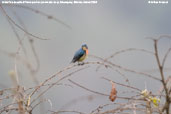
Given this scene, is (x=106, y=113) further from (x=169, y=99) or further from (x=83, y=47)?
(x=83, y=47)

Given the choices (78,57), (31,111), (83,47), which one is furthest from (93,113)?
(83,47)

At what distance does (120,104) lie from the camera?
1.50 meters

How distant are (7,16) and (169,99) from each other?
750mm

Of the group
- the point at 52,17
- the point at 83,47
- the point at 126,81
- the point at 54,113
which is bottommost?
the point at 54,113

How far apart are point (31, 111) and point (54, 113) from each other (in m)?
0.13

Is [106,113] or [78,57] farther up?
[78,57]

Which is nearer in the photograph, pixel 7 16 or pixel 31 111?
pixel 7 16

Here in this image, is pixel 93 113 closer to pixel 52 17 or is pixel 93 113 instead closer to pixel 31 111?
pixel 31 111

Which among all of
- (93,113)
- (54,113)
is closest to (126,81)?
(93,113)

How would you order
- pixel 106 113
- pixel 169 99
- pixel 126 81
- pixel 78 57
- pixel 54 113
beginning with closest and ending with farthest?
pixel 169 99 < pixel 106 113 < pixel 54 113 < pixel 126 81 < pixel 78 57

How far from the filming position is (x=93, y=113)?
1624 mm

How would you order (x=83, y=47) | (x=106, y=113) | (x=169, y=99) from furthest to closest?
(x=83, y=47) < (x=106, y=113) < (x=169, y=99)

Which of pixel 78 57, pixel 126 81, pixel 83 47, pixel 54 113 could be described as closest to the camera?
pixel 54 113

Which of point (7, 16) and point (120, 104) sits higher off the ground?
point (7, 16)
